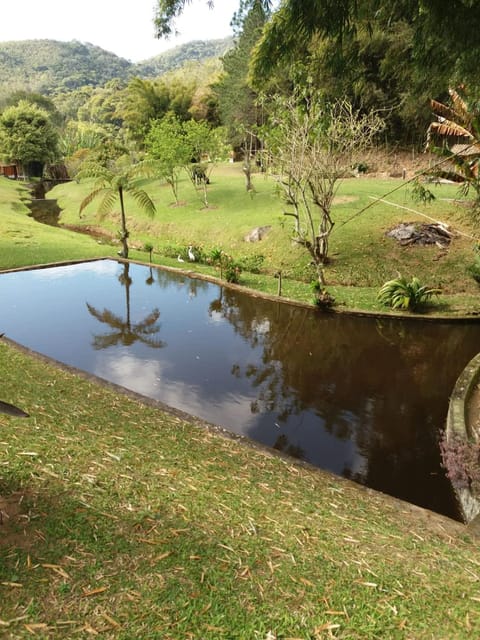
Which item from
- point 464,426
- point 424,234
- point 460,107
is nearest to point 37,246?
point 424,234

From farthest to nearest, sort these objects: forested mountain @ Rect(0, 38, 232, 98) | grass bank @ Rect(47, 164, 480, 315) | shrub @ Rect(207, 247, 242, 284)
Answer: forested mountain @ Rect(0, 38, 232, 98)
shrub @ Rect(207, 247, 242, 284)
grass bank @ Rect(47, 164, 480, 315)

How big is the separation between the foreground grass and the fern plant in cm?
851

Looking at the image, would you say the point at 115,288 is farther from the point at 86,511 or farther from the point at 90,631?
the point at 90,631

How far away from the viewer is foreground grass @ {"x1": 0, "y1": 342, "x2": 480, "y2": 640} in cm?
247

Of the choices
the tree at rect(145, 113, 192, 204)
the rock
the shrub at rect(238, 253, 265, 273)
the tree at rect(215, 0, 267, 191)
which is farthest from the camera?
the tree at rect(215, 0, 267, 191)

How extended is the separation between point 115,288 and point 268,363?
7189 millimetres

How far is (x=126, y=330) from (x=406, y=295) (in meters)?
8.00

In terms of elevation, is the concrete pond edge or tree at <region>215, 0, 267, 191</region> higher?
tree at <region>215, 0, 267, 191</region>

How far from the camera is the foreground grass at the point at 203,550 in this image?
8.12 feet

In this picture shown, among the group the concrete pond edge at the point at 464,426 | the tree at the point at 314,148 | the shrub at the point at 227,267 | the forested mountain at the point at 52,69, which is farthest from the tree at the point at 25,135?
the forested mountain at the point at 52,69

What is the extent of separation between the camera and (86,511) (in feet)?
10.8

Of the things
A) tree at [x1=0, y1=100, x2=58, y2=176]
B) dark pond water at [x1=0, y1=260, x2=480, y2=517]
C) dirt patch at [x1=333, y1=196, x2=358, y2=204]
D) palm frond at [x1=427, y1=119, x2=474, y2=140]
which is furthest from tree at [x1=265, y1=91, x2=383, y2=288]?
tree at [x1=0, y1=100, x2=58, y2=176]

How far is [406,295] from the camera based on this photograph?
12.3m

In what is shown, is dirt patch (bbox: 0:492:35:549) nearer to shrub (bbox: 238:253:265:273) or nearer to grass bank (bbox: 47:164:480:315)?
grass bank (bbox: 47:164:480:315)
